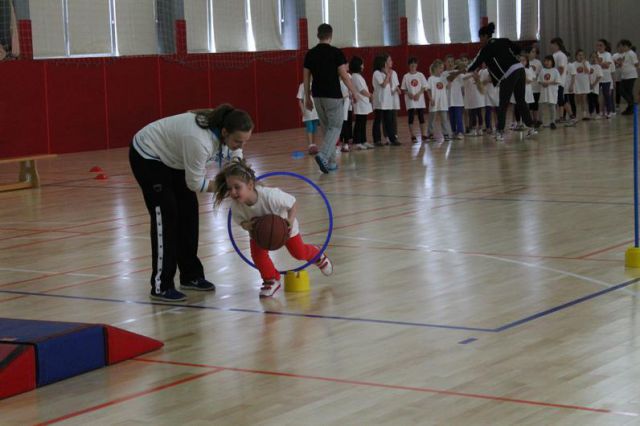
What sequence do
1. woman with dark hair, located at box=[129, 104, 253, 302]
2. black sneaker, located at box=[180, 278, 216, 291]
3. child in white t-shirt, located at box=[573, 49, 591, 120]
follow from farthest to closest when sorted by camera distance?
1. child in white t-shirt, located at box=[573, 49, 591, 120]
2. black sneaker, located at box=[180, 278, 216, 291]
3. woman with dark hair, located at box=[129, 104, 253, 302]

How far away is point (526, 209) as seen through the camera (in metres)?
11.0

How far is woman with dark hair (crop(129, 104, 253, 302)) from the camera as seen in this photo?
23.1ft

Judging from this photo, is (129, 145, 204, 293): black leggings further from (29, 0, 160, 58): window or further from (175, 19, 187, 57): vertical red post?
(175, 19, 187, 57): vertical red post

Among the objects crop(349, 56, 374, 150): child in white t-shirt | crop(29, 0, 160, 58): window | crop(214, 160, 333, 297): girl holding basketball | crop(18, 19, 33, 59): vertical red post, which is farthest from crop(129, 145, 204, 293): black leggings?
crop(29, 0, 160, 58): window

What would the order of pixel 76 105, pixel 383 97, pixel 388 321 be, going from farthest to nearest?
pixel 76 105 < pixel 383 97 < pixel 388 321

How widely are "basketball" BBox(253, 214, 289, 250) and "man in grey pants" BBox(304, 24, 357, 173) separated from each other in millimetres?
7386

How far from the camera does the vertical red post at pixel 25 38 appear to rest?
20156 mm

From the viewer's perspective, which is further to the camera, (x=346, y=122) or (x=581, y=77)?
(x=581, y=77)

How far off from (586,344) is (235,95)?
19234mm

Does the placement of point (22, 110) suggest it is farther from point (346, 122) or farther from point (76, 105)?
point (346, 122)

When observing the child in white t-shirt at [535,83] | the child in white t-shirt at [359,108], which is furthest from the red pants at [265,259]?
the child in white t-shirt at [535,83]

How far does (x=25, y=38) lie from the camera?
20.3 meters

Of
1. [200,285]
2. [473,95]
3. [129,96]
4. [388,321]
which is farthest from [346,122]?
[388,321]

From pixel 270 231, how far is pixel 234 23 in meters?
17.8
